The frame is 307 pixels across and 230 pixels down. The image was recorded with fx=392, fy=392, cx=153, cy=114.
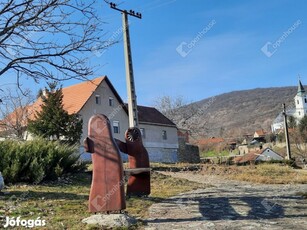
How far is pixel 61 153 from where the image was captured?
14.1m

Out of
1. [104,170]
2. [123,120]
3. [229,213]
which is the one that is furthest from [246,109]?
[104,170]

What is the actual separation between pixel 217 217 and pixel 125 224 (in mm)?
1655

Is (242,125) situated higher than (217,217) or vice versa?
(242,125)

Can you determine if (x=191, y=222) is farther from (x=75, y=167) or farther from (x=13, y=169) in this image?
(x=75, y=167)

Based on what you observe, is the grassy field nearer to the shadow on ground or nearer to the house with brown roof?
the shadow on ground

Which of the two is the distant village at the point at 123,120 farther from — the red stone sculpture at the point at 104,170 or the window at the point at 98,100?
the red stone sculpture at the point at 104,170

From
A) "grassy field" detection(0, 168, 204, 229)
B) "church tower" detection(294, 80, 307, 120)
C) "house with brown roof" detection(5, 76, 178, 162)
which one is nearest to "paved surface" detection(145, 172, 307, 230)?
"grassy field" detection(0, 168, 204, 229)

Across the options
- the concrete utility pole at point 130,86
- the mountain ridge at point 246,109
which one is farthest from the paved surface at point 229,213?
the mountain ridge at point 246,109

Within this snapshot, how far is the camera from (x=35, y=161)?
40.8ft

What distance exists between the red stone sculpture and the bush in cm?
652

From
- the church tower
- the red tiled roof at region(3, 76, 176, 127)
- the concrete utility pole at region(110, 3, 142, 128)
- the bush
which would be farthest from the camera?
the church tower

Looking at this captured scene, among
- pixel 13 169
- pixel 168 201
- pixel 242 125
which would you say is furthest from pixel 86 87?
pixel 242 125

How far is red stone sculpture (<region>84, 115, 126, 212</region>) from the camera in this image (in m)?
6.05

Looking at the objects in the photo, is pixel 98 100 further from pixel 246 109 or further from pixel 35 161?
pixel 246 109
